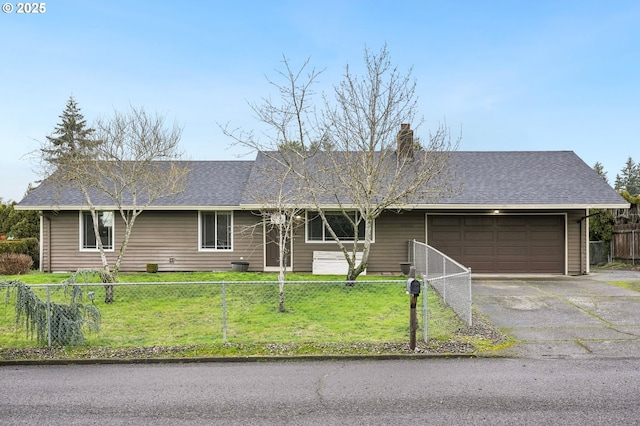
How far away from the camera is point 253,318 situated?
363 inches

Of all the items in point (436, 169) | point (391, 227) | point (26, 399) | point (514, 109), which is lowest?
point (26, 399)

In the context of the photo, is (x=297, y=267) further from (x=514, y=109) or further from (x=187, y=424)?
(x=514, y=109)

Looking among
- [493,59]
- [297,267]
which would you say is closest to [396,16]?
[493,59]

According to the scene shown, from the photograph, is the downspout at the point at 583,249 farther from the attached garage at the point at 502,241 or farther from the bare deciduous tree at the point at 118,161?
the bare deciduous tree at the point at 118,161

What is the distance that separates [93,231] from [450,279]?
13.3 m

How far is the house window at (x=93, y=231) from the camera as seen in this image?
55.7 feet

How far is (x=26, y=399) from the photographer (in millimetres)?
5121

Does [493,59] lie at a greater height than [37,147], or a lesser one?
greater

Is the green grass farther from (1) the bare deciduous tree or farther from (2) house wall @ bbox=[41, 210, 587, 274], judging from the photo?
(2) house wall @ bbox=[41, 210, 587, 274]

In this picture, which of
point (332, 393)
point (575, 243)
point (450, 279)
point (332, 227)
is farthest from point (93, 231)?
point (575, 243)

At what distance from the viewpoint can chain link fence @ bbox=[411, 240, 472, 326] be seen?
8341mm

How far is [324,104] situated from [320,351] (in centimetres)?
809

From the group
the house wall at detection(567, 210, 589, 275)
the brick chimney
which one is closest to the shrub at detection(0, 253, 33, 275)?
the brick chimney

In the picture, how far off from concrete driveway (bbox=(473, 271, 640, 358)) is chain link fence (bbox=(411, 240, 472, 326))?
2.22 ft
